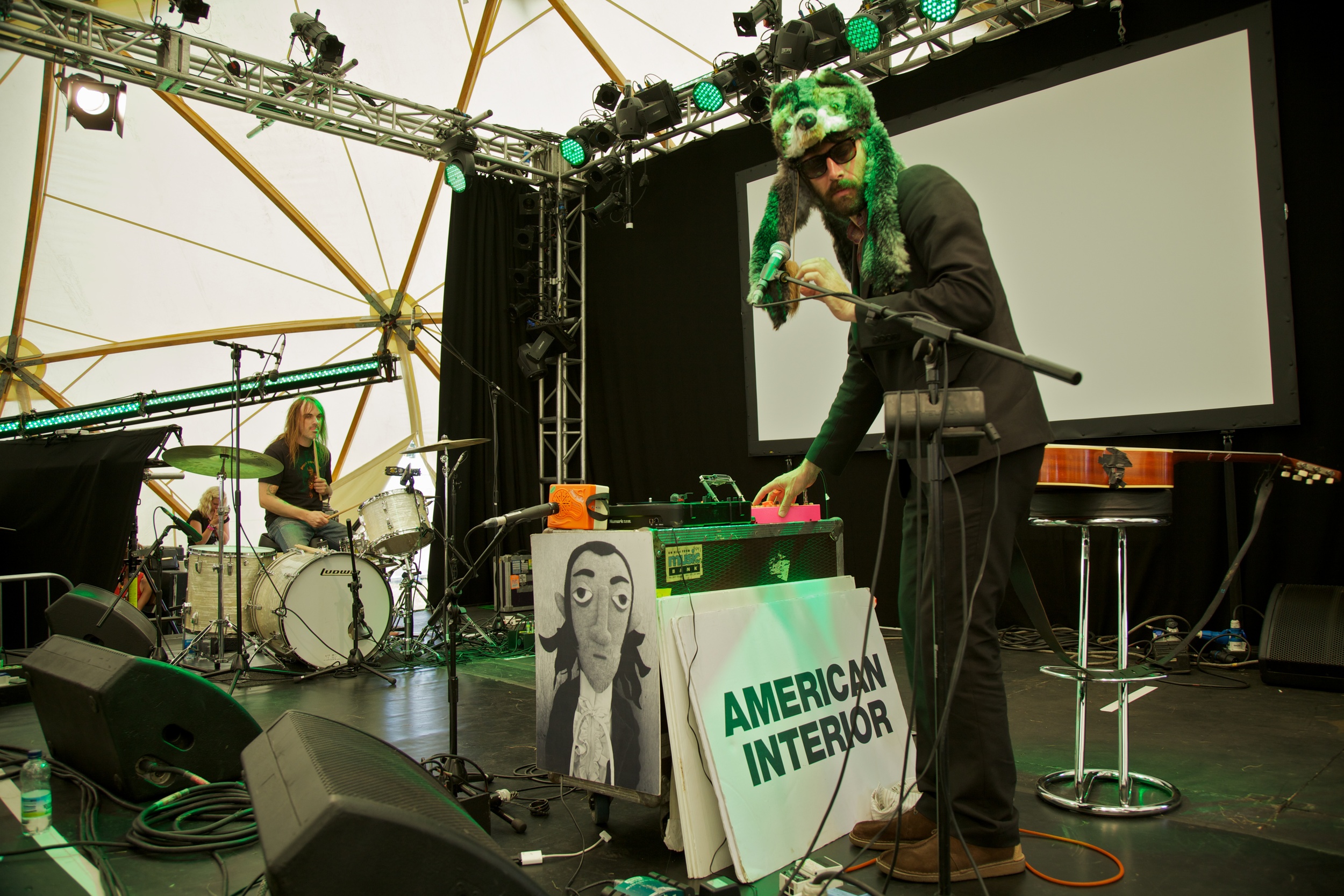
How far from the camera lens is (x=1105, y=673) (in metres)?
2.19

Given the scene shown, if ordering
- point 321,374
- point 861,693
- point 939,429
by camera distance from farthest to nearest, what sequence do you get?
point 321,374 → point 861,693 → point 939,429

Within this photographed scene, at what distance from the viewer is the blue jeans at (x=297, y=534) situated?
5.30 meters

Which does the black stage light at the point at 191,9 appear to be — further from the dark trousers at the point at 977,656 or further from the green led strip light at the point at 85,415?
the dark trousers at the point at 977,656

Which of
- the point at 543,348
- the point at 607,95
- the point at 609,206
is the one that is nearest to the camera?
the point at 607,95

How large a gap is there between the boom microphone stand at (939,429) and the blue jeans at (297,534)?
4.48 meters

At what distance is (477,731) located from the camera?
3.43 metres

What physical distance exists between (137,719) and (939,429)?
239cm

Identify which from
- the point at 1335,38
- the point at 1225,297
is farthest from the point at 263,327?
the point at 1335,38

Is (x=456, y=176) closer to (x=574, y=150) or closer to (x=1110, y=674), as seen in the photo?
(x=574, y=150)

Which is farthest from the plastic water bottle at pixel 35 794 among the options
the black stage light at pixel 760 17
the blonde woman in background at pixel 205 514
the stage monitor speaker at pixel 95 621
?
the black stage light at pixel 760 17

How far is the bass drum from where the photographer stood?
4.72 meters

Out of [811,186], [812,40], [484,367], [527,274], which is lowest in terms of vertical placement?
[811,186]

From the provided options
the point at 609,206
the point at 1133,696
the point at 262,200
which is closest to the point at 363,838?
the point at 1133,696

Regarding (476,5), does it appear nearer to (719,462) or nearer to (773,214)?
(719,462)
